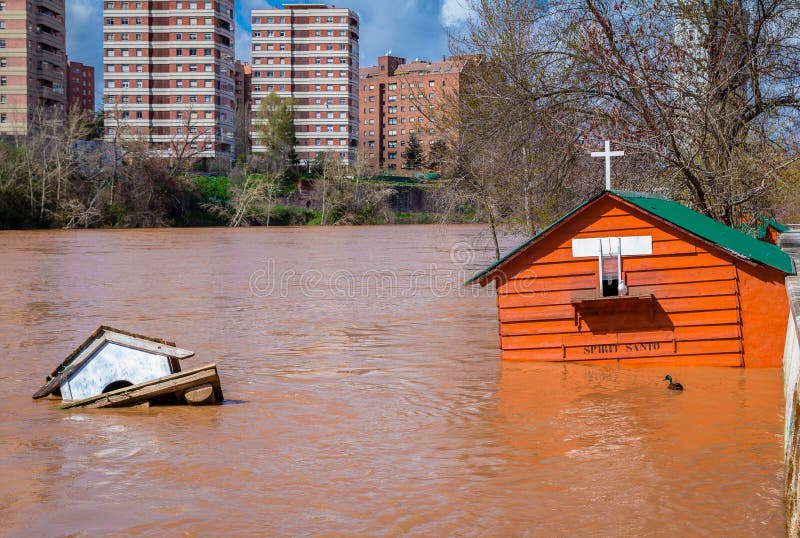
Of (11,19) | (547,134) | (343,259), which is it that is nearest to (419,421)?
(547,134)

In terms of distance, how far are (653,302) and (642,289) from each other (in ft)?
0.78

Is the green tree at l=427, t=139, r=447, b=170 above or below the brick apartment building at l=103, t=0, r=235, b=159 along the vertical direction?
below

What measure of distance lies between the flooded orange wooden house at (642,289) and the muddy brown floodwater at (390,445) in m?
0.37

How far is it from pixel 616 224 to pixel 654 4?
20.1 feet

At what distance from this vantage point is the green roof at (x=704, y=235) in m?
13.3

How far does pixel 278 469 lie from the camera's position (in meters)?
9.70

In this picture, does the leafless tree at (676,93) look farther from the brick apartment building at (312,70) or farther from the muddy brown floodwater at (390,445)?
the brick apartment building at (312,70)

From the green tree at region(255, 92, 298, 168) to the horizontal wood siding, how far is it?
97.1m

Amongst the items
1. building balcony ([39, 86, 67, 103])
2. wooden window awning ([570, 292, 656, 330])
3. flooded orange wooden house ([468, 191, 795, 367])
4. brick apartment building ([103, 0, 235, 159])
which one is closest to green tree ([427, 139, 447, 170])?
flooded orange wooden house ([468, 191, 795, 367])

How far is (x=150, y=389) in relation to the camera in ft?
40.0

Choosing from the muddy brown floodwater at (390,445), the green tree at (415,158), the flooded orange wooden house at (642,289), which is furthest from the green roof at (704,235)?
the green tree at (415,158)

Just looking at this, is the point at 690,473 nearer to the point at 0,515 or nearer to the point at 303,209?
the point at 0,515

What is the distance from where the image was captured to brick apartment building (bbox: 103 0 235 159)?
120 metres

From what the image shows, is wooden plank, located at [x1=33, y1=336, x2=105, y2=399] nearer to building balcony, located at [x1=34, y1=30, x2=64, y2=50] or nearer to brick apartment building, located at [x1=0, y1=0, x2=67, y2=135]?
brick apartment building, located at [x1=0, y1=0, x2=67, y2=135]
